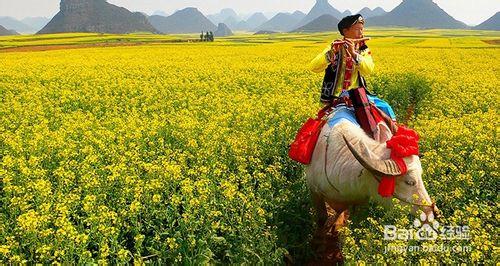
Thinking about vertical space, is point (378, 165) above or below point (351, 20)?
below

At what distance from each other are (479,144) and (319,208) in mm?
2831

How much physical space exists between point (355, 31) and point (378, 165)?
8.66ft

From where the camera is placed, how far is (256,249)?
15.6 ft

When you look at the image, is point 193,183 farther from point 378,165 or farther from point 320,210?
point 378,165

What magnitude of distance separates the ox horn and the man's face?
2499 millimetres

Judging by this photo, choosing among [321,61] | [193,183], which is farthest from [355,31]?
[193,183]

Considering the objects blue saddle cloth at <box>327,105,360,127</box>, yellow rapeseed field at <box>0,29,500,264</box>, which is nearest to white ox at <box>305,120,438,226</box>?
blue saddle cloth at <box>327,105,360,127</box>

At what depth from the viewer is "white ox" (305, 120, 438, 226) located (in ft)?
15.3

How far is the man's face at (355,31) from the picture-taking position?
643 centimetres

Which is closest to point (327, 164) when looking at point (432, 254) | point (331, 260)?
point (331, 260)

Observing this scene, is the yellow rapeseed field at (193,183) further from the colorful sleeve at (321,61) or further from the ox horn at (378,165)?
the colorful sleeve at (321,61)

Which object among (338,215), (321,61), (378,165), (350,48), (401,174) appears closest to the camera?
(378,165)

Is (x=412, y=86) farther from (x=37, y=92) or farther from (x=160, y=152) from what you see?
(x=37, y=92)

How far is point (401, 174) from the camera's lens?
466cm
